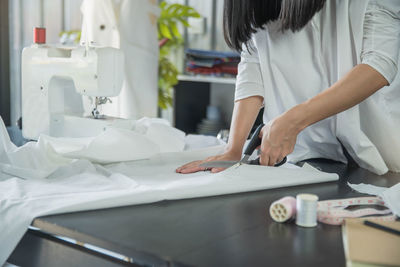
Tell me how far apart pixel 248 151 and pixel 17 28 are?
12.1 feet

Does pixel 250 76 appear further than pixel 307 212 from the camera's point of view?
Yes

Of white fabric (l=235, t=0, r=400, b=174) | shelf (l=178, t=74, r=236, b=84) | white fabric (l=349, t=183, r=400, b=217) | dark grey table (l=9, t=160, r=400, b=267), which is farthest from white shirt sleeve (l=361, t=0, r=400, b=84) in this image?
shelf (l=178, t=74, r=236, b=84)

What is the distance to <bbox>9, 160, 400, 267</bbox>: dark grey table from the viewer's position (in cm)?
83

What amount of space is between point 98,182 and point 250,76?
27.0 inches

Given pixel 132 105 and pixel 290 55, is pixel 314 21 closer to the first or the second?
pixel 290 55

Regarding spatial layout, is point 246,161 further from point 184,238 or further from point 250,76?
point 184,238

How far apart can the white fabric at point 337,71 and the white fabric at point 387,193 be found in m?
0.25

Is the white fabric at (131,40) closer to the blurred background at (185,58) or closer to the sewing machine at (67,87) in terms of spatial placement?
the blurred background at (185,58)

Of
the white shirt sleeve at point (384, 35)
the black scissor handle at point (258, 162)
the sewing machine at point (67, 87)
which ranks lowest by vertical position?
the black scissor handle at point (258, 162)

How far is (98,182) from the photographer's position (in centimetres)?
127

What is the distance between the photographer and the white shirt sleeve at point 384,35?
1.49m


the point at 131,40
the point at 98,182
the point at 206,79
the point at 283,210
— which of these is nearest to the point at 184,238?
the point at 283,210

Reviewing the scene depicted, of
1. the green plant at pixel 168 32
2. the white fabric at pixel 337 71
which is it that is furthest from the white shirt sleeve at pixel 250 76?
the green plant at pixel 168 32

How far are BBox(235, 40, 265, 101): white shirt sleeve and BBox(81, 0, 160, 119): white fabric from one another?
1730 millimetres
